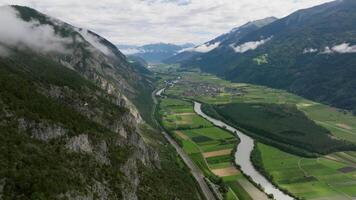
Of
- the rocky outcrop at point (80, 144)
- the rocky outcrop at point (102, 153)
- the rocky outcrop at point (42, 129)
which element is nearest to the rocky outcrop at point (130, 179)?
the rocky outcrop at point (102, 153)

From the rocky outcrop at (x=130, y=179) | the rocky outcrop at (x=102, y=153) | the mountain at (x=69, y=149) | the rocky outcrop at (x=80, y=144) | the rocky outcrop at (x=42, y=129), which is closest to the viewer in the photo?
the mountain at (x=69, y=149)

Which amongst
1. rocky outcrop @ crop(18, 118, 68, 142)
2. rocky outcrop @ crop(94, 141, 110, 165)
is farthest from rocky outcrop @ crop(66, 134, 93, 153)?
rocky outcrop @ crop(18, 118, 68, 142)

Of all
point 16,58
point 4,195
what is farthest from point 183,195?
point 16,58

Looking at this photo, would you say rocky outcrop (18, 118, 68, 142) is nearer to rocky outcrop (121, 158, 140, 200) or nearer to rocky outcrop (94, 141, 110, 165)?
rocky outcrop (94, 141, 110, 165)

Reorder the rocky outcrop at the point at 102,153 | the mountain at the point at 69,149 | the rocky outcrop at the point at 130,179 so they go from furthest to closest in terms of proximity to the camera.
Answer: the rocky outcrop at the point at 102,153, the rocky outcrop at the point at 130,179, the mountain at the point at 69,149

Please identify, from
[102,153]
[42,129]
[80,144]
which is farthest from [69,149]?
[102,153]

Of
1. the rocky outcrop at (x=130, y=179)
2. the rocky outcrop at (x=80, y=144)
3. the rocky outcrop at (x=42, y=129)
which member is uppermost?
the rocky outcrop at (x=42, y=129)

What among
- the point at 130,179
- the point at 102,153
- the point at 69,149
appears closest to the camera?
the point at 69,149

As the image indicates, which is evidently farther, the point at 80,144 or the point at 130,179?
the point at 130,179

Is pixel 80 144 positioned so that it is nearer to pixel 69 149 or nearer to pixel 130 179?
pixel 69 149

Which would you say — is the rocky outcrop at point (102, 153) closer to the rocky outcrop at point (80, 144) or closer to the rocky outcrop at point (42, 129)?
the rocky outcrop at point (80, 144)

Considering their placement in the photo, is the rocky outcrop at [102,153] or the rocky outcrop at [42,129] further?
the rocky outcrop at [102,153]
